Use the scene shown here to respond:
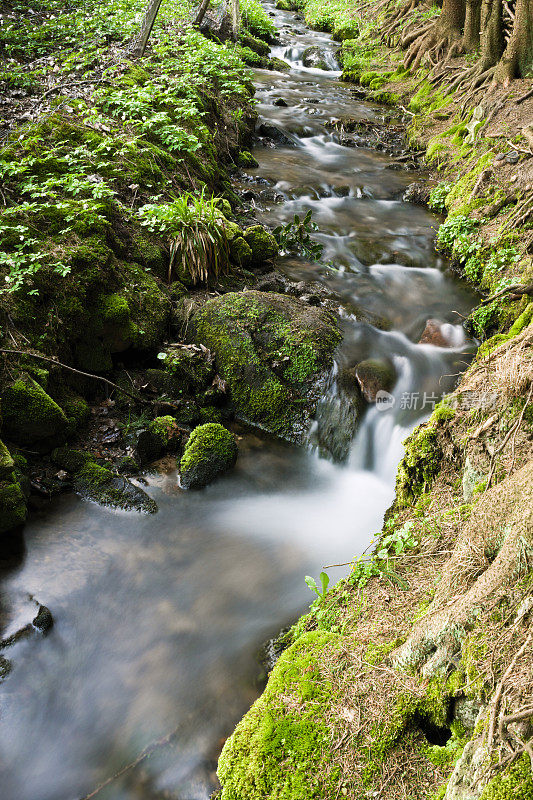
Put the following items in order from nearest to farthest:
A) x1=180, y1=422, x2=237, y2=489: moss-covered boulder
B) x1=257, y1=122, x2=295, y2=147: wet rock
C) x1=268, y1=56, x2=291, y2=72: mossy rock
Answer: x1=180, y1=422, x2=237, y2=489: moss-covered boulder
x1=257, y1=122, x2=295, y2=147: wet rock
x1=268, y1=56, x2=291, y2=72: mossy rock

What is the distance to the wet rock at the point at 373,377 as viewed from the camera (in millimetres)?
6234

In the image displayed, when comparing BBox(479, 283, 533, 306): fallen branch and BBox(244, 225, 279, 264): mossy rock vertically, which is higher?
BBox(479, 283, 533, 306): fallen branch

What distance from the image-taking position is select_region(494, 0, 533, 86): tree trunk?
9633mm

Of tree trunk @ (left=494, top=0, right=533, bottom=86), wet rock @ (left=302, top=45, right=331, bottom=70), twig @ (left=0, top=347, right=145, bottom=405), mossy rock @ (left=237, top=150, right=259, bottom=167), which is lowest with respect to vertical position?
twig @ (left=0, top=347, right=145, bottom=405)

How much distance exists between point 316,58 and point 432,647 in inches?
873

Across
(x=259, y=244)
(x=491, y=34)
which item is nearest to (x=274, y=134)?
(x=491, y=34)

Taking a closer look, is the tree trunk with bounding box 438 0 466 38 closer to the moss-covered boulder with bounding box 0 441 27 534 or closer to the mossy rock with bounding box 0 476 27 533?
the moss-covered boulder with bounding box 0 441 27 534

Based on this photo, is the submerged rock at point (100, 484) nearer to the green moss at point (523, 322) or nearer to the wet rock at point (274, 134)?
the green moss at point (523, 322)

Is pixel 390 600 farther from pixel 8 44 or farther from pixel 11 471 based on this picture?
pixel 8 44

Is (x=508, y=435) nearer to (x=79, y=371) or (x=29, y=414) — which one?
(x=79, y=371)

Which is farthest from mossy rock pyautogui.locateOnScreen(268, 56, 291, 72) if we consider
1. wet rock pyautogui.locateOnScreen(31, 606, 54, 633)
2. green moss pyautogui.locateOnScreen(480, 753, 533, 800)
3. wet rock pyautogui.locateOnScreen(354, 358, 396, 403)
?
green moss pyautogui.locateOnScreen(480, 753, 533, 800)

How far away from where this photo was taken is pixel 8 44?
34.4ft

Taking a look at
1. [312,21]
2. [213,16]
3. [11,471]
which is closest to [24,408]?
[11,471]

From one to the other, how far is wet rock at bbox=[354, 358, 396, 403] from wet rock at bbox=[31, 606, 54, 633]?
12.8 ft
